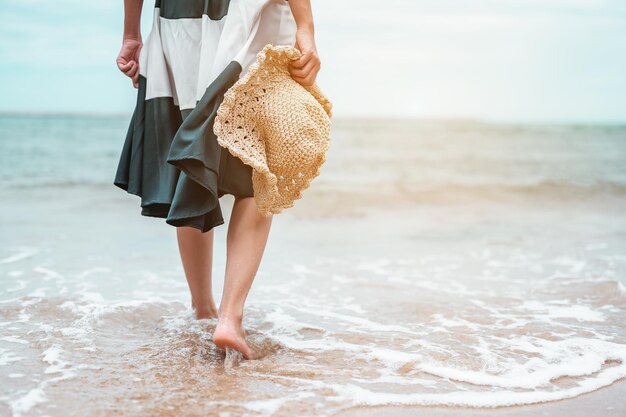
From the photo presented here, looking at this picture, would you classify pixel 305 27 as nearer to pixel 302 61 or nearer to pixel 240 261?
pixel 302 61

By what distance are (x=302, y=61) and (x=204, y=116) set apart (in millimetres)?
373

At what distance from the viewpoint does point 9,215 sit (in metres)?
6.70

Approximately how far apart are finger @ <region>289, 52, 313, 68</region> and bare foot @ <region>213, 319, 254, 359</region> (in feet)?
2.83

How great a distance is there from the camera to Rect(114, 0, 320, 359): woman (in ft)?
7.53

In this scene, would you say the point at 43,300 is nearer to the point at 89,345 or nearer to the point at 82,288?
the point at 82,288

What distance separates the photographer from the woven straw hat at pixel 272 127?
228 centimetres

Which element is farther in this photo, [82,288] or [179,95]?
[82,288]

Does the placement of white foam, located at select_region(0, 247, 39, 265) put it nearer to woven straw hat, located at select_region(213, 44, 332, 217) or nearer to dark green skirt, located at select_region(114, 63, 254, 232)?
dark green skirt, located at select_region(114, 63, 254, 232)

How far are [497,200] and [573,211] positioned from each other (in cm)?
129


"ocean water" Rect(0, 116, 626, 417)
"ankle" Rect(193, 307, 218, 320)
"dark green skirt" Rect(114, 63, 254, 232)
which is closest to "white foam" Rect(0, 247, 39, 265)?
"ocean water" Rect(0, 116, 626, 417)

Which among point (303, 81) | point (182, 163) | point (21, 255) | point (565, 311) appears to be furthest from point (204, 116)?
point (21, 255)

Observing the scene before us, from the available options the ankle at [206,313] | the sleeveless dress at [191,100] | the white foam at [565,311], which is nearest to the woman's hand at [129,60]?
the sleeveless dress at [191,100]

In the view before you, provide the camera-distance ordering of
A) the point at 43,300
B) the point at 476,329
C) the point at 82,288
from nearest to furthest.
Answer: the point at 476,329
the point at 43,300
the point at 82,288

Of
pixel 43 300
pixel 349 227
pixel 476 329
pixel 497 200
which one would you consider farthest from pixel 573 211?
pixel 43 300
